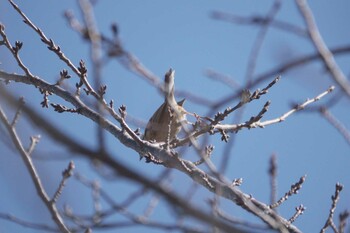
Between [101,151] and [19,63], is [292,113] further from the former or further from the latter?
[101,151]

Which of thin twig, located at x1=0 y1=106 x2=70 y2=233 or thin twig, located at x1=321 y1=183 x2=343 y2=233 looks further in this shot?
thin twig, located at x1=321 y1=183 x2=343 y2=233

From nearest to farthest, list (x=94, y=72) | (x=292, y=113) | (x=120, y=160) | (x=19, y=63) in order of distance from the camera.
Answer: (x=120, y=160) → (x=94, y=72) → (x=292, y=113) → (x=19, y=63)

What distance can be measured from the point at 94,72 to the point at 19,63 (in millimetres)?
2985

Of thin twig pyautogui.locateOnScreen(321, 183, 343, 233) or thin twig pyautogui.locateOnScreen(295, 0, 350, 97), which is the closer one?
thin twig pyautogui.locateOnScreen(295, 0, 350, 97)

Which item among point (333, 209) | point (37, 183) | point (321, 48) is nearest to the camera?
point (321, 48)

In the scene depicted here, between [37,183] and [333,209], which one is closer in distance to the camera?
[37,183]

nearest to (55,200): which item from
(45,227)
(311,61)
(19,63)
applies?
(45,227)

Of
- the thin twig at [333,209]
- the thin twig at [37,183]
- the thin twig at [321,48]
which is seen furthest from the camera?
the thin twig at [333,209]

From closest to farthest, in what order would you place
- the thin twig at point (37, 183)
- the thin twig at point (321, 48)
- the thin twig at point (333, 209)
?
the thin twig at point (321, 48) < the thin twig at point (37, 183) < the thin twig at point (333, 209)

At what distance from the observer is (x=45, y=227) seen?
2.81 metres

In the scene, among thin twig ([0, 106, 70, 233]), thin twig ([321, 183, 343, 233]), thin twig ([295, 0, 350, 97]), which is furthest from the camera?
thin twig ([321, 183, 343, 233])

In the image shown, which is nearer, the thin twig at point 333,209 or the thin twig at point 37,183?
the thin twig at point 37,183

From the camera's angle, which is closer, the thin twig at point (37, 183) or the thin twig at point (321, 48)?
the thin twig at point (321, 48)

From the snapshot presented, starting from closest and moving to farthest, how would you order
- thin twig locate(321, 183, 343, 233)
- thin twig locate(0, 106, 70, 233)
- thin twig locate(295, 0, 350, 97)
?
thin twig locate(295, 0, 350, 97) → thin twig locate(0, 106, 70, 233) → thin twig locate(321, 183, 343, 233)
